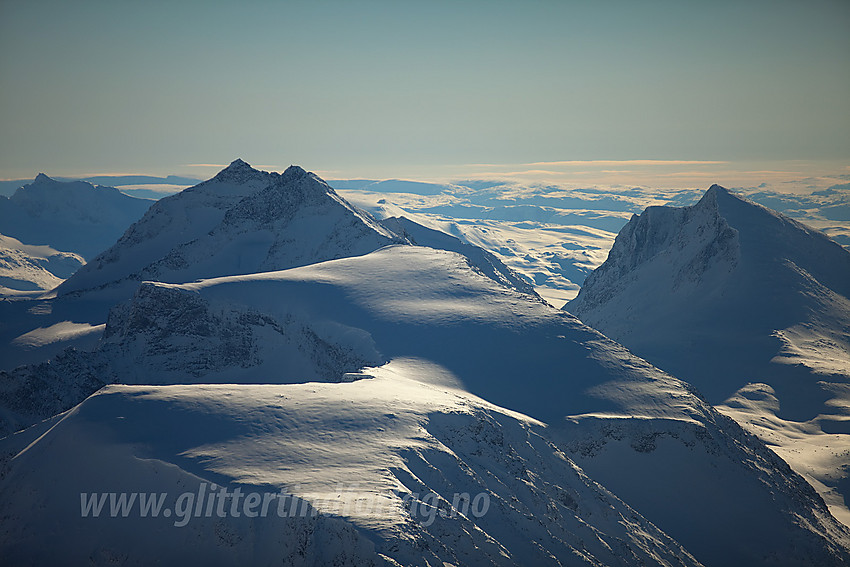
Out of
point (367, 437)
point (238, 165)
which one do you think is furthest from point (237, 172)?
point (367, 437)

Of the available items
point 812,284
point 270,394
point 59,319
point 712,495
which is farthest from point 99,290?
point 812,284

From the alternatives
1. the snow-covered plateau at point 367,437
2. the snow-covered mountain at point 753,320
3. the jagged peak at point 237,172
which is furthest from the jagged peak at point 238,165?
the snow-covered mountain at point 753,320

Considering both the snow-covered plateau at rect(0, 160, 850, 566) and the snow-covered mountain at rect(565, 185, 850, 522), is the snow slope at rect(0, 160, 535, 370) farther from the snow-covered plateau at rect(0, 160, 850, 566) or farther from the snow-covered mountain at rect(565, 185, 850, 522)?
the snow-covered mountain at rect(565, 185, 850, 522)

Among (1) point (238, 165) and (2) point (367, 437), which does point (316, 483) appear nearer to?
(2) point (367, 437)

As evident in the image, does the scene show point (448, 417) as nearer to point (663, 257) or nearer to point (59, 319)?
point (59, 319)

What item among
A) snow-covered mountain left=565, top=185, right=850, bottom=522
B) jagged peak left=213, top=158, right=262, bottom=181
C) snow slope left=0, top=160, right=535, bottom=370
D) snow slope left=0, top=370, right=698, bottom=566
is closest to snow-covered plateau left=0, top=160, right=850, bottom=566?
snow slope left=0, top=370, right=698, bottom=566

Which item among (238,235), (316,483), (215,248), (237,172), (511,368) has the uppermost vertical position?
(237,172)

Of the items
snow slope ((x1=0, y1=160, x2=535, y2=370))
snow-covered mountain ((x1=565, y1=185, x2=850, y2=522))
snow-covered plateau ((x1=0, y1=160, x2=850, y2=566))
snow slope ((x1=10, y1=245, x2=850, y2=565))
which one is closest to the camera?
snow-covered plateau ((x1=0, y1=160, x2=850, y2=566))
